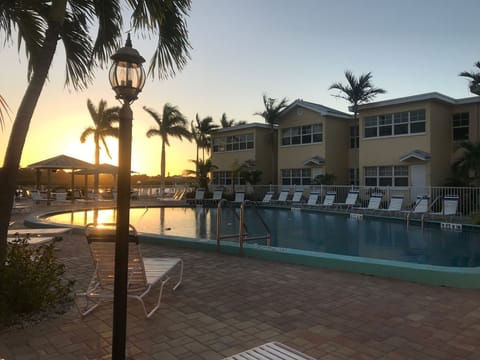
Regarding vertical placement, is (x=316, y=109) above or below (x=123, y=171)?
above

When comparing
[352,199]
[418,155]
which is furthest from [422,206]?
[418,155]

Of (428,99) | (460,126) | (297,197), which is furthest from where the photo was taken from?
(297,197)

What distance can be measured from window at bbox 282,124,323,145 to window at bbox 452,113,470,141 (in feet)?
22.7

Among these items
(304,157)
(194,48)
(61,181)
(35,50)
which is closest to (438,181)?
(304,157)

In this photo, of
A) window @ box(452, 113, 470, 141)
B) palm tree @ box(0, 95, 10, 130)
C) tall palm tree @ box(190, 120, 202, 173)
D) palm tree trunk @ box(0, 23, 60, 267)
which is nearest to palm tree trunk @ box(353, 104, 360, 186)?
window @ box(452, 113, 470, 141)

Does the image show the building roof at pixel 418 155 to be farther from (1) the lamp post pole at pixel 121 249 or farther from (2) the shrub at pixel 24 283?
(1) the lamp post pole at pixel 121 249

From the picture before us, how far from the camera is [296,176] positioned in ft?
78.7

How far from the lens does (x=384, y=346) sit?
3141 millimetres

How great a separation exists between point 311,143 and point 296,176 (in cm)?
237

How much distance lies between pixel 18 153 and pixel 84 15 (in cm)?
186

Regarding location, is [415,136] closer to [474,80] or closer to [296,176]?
[474,80]

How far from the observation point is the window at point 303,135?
22.8 meters

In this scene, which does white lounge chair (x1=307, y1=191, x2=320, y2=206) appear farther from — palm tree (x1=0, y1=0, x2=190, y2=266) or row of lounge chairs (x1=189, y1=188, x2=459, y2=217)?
palm tree (x1=0, y1=0, x2=190, y2=266)

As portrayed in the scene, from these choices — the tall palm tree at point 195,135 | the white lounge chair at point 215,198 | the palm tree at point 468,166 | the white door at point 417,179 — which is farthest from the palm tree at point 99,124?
the palm tree at point 468,166
